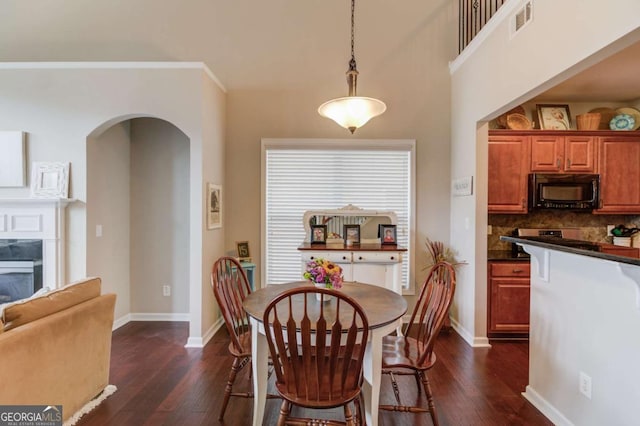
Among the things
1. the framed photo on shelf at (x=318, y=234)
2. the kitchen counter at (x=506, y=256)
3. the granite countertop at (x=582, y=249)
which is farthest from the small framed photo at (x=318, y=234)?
the granite countertop at (x=582, y=249)

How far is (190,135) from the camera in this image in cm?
335

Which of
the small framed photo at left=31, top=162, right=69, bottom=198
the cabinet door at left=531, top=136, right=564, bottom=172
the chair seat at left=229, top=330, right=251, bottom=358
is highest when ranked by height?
the cabinet door at left=531, top=136, right=564, bottom=172

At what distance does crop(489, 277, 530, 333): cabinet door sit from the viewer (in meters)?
3.46

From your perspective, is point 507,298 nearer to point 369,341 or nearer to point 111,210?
point 369,341

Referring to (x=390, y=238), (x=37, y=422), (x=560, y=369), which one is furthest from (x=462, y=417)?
(x=37, y=422)

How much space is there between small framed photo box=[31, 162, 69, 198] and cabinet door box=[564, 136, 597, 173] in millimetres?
5321

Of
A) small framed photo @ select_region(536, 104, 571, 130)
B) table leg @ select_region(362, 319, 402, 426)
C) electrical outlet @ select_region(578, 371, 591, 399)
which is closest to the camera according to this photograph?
table leg @ select_region(362, 319, 402, 426)

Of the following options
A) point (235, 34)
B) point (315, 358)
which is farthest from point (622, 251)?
point (235, 34)

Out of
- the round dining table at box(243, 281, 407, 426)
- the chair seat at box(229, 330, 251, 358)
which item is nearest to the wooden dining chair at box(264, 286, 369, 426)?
the round dining table at box(243, 281, 407, 426)

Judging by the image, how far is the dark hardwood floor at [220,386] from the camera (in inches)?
86.1

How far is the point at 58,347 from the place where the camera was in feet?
6.48

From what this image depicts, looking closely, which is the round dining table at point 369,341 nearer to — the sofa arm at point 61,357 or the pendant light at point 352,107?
the sofa arm at point 61,357

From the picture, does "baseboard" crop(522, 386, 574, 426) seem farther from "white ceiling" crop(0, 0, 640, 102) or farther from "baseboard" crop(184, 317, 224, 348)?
"white ceiling" crop(0, 0, 640, 102)

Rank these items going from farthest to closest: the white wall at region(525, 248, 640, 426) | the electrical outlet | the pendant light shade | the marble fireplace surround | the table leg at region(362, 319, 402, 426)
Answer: the marble fireplace surround < the pendant light shade < the electrical outlet < the table leg at region(362, 319, 402, 426) < the white wall at region(525, 248, 640, 426)
